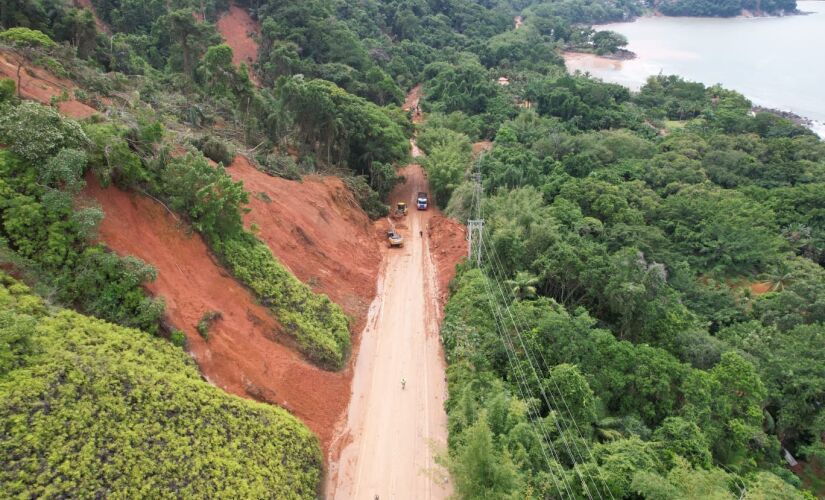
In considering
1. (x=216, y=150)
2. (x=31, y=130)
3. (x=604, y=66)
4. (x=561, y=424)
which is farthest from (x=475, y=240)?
(x=604, y=66)

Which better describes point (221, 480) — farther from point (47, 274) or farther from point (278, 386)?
point (47, 274)

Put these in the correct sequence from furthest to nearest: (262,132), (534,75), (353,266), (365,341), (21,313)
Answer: (534,75), (262,132), (353,266), (365,341), (21,313)

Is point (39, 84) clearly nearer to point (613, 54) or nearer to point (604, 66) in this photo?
point (604, 66)

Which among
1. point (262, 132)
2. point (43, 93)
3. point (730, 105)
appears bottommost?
point (730, 105)

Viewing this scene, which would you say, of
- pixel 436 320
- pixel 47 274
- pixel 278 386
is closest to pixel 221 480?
pixel 278 386

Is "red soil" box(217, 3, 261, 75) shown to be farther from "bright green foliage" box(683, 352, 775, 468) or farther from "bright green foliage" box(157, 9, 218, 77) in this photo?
"bright green foliage" box(683, 352, 775, 468)

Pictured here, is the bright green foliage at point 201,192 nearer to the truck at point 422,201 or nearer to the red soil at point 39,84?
the red soil at point 39,84

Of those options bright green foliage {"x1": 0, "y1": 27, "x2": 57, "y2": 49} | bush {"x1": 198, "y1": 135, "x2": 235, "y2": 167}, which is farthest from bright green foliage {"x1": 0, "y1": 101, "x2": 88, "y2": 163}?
bright green foliage {"x1": 0, "y1": 27, "x2": 57, "y2": 49}
